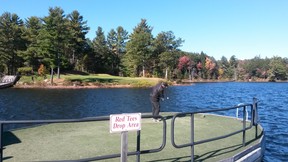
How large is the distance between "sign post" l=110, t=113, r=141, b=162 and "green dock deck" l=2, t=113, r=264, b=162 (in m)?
1.85

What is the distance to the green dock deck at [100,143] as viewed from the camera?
283 inches

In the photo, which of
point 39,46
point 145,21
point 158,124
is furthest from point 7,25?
point 158,124

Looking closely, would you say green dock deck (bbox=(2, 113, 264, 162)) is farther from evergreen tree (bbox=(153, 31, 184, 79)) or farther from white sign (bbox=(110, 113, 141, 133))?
evergreen tree (bbox=(153, 31, 184, 79))

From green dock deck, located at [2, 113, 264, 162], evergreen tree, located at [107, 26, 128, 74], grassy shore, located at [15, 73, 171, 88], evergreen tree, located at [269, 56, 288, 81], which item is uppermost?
evergreen tree, located at [107, 26, 128, 74]

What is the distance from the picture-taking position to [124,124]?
4.95m

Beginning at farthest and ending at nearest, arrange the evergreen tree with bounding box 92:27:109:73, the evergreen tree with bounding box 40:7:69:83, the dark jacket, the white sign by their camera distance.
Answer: the evergreen tree with bounding box 92:27:109:73 < the evergreen tree with bounding box 40:7:69:83 < the dark jacket < the white sign

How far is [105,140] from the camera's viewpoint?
8883mm

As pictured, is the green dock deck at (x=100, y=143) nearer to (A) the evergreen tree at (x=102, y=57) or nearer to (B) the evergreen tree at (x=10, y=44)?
(B) the evergreen tree at (x=10, y=44)

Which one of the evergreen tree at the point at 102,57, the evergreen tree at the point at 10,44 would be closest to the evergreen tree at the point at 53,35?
the evergreen tree at the point at 10,44

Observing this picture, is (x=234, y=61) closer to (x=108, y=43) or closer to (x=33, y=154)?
(x=108, y=43)

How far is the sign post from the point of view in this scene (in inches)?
190

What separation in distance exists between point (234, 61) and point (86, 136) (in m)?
172

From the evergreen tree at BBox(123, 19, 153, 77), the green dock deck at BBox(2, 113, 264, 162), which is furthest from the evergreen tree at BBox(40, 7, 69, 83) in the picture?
the green dock deck at BBox(2, 113, 264, 162)

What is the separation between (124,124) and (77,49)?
82035 millimetres
